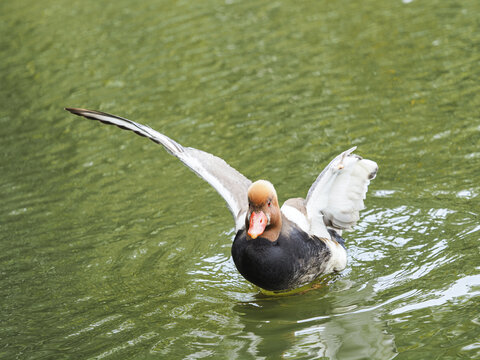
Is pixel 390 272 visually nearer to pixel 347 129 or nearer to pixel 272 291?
pixel 272 291

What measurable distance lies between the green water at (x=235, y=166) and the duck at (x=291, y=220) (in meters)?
0.33

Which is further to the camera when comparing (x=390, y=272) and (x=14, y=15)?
(x=14, y=15)

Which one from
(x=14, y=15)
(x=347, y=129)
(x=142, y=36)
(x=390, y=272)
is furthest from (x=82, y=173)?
(x=14, y=15)

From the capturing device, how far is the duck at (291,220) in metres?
6.33

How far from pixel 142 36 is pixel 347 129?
735 centimetres

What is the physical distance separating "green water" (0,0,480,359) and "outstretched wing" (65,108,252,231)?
84cm

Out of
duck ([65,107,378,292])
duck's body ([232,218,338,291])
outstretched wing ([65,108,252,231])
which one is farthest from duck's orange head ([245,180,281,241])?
outstretched wing ([65,108,252,231])

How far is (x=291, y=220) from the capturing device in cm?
684

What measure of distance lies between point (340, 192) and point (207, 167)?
4.99 ft

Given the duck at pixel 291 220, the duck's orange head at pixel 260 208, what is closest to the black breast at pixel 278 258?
the duck at pixel 291 220

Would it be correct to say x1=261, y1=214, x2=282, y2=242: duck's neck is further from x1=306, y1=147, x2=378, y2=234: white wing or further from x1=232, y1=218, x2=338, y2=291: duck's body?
x1=306, y1=147, x2=378, y2=234: white wing

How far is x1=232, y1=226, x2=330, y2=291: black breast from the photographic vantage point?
642 cm

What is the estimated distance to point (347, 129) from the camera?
10305mm

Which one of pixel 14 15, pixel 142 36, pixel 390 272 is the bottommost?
pixel 390 272
